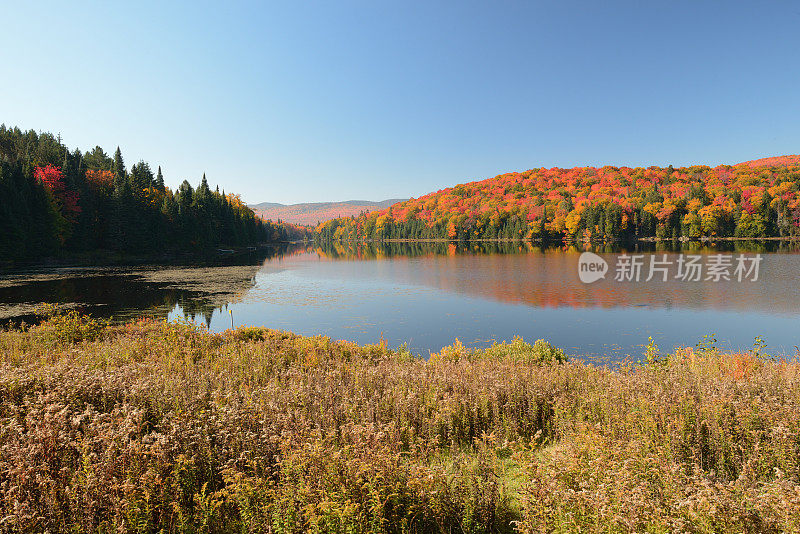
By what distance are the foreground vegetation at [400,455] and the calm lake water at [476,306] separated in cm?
854

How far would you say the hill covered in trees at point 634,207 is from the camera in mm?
102688

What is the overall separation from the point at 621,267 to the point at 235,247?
9218 cm

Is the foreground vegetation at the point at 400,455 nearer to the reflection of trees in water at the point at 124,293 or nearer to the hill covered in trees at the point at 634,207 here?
the reflection of trees in water at the point at 124,293

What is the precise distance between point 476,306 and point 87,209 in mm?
66644

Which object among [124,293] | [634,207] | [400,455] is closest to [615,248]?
[634,207]

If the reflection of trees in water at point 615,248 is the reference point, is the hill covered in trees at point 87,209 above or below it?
above

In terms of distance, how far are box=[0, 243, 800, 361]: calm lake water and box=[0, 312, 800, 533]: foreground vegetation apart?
854cm

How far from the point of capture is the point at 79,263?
177 ft

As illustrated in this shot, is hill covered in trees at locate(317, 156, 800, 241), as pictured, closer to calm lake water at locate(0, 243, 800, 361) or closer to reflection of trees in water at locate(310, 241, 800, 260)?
reflection of trees in water at locate(310, 241, 800, 260)

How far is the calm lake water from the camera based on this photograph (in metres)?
17.5

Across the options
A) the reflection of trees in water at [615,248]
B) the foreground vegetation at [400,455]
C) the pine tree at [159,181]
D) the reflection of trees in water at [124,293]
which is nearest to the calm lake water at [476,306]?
the reflection of trees in water at [124,293]

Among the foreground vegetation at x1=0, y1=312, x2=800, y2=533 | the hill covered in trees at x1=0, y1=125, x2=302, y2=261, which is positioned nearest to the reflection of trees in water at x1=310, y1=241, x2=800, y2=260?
the hill covered in trees at x1=0, y1=125, x2=302, y2=261

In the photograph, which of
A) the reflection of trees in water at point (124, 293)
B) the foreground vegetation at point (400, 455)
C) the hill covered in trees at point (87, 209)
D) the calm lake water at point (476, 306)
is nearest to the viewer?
the foreground vegetation at point (400, 455)

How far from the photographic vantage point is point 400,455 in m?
4.70
